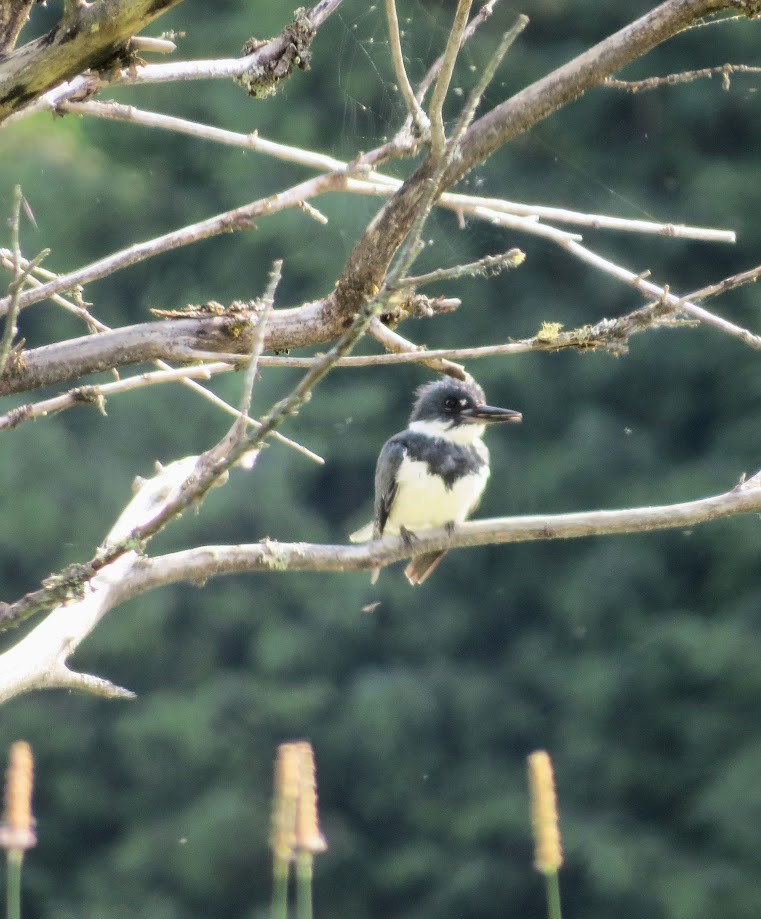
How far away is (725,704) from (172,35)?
6.29m

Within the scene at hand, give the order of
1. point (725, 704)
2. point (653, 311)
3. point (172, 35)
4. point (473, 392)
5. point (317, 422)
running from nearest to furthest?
point (653, 311)
point (172, 35)
point (473, 392)
point (725, 704)
point (317, 422)

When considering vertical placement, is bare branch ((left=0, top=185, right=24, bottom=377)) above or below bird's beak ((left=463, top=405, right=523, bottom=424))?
below

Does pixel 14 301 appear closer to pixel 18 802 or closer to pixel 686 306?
pixel 686 306

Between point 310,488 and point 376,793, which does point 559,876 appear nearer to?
point 376,793

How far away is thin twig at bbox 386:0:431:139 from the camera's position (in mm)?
1714

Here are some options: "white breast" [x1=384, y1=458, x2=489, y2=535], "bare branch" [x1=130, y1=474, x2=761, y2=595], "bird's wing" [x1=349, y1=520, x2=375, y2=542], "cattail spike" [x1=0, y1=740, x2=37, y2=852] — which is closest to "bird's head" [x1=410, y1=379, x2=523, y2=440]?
"white breast" [x1=384, y1=458, x2=489, y2=535]

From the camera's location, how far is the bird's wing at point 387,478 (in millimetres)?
3850

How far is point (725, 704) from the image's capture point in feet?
25.3

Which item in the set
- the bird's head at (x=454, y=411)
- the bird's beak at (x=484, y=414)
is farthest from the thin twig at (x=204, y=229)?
the bird's head at (x=454, y=411)

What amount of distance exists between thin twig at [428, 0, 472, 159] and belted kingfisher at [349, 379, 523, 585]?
1.84m

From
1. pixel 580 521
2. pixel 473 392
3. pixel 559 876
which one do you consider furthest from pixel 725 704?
pixel 580 521

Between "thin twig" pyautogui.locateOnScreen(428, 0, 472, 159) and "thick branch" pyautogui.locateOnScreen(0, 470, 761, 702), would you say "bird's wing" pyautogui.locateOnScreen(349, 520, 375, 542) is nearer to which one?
"thick branch" pyautogui.locateOnScreen(0, 470, 761, 702)

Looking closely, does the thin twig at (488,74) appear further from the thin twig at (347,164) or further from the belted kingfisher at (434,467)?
the belted kingfisher at (434,467)

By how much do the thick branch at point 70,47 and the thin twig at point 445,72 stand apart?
31cm
